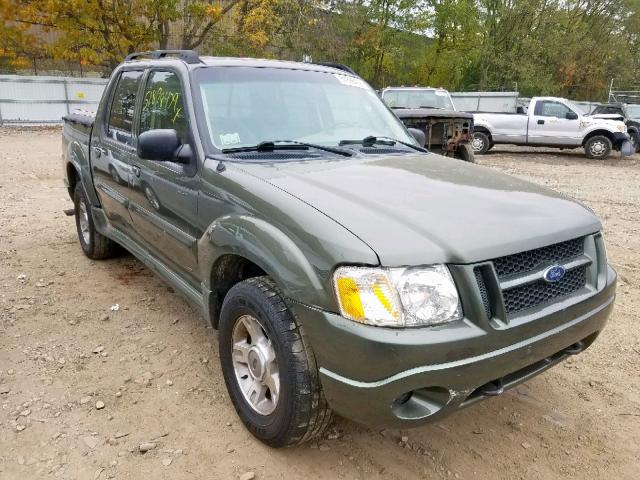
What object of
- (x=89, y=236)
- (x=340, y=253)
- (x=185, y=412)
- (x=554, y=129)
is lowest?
(x=185, y=412)

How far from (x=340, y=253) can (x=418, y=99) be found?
429 inches

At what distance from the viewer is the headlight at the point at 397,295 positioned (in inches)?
80.7

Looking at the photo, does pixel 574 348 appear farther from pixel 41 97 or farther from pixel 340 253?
pixel 41 97

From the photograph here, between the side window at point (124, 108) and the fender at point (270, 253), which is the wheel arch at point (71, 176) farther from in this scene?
the fender at point (270, 253)

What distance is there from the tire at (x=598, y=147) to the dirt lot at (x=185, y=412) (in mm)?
12174

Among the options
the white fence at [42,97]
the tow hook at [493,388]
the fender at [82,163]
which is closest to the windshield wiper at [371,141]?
the tow hook at [493,388]

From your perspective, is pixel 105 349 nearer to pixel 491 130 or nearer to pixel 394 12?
pixel 491 130

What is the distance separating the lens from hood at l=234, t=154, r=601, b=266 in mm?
2117

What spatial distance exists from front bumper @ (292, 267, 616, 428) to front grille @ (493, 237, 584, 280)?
0.23 meters

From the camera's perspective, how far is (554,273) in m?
2.32

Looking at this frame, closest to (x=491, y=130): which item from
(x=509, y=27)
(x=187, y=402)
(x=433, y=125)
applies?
(x=433, y=125)

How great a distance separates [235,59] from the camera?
3.57 m

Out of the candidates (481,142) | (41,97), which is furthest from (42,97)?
(481,142)

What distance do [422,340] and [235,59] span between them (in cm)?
244
